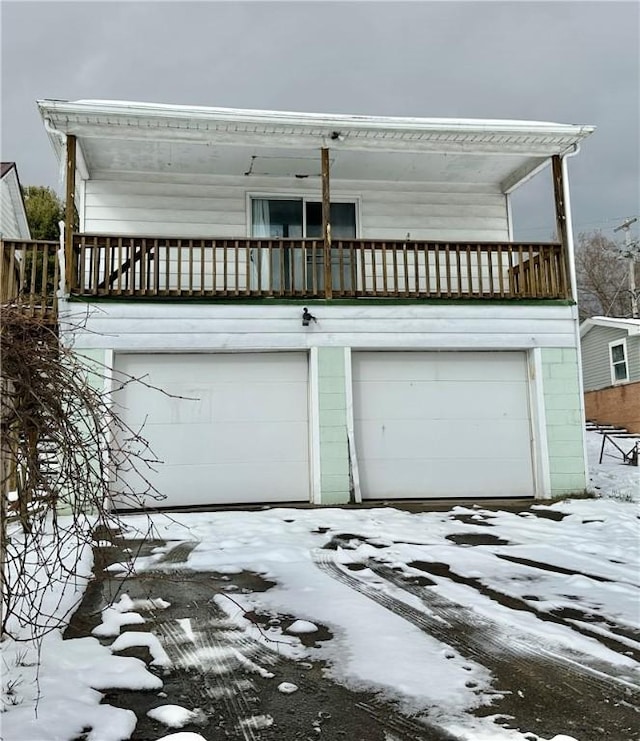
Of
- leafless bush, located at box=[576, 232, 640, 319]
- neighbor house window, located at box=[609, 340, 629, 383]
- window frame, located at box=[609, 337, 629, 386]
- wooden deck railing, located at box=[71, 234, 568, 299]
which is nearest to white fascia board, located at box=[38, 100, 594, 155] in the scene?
wooden deck railing, located at box=[71, 234, 568, 299]

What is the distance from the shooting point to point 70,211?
8117 mm

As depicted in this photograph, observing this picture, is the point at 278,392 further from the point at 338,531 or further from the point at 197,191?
the point at 197,191

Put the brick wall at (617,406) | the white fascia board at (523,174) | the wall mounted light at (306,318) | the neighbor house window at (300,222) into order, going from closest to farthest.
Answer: the wall mounted light at (306,318)
the white fascia board at (523,174)
the neighbor house window at (300,222)
the brick wall at (617,406)

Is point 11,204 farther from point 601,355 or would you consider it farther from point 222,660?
point 601,355

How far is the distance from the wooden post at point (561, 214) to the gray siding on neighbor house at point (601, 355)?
10952 millimetres

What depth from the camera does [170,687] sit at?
8.94ft

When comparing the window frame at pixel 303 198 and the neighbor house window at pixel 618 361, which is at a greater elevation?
the window frame at pixel 303 198

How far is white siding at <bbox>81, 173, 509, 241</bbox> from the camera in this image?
A: 9945 mm

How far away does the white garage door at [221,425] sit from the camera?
27.2ft

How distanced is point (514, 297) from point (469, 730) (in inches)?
293

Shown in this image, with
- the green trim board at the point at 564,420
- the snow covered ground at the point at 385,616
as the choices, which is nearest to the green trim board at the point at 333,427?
the snow covered ground at the point at 385,616

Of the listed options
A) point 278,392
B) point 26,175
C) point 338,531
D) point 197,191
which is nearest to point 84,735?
point 338,531

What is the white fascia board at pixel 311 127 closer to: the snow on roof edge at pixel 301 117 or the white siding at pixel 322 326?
the snow on roof edge at pixel 301 117

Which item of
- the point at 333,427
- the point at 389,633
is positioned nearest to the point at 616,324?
the point at 333,427
